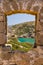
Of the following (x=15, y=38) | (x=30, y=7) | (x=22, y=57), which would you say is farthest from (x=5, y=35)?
(x=15, y=38)

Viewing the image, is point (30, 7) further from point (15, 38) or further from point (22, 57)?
point (15, 38)

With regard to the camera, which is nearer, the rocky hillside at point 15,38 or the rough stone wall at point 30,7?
the rough stone wall at point 30,7

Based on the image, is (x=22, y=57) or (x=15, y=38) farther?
(x=15, y=38)

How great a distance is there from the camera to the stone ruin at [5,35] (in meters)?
4.73

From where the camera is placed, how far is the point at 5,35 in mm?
4812

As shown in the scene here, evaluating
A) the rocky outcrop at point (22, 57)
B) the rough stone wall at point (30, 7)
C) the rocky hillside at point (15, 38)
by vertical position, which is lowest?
the rocky hillside at point (15, 38)

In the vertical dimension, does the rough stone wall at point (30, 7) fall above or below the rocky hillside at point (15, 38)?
above

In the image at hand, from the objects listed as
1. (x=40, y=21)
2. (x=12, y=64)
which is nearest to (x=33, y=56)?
(x=12, y=64)

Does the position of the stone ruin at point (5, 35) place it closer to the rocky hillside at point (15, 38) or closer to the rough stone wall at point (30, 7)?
the rough stone wall at point (30, 7)

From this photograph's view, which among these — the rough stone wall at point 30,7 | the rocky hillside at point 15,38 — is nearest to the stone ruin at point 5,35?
the rough stone wall at point 30,7

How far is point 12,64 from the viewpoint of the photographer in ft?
15.7

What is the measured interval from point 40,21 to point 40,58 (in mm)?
862

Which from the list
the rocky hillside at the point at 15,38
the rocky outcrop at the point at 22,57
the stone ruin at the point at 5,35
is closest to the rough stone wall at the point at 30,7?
the stone ruin at the point at 5,35

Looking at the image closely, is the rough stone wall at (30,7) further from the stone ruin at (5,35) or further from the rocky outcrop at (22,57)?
the rocky outcrop at (22,57)
